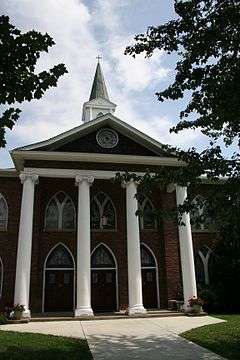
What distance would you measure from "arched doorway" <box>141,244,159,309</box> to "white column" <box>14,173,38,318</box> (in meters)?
6.90

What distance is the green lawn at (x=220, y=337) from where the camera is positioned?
35.3ft

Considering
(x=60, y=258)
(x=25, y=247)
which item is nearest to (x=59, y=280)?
(x=60, y=258)

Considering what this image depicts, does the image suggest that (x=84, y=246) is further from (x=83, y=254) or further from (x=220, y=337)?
(x=220, y=337)

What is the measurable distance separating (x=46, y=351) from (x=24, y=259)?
961 centimetres

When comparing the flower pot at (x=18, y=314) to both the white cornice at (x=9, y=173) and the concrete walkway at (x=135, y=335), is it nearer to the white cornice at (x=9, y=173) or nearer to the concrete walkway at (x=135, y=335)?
the concrete walkway at (x=135, y=335)

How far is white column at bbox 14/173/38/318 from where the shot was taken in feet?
63.7

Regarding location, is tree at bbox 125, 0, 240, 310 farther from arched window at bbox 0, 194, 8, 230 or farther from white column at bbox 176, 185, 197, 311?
arched window at bbox 0, 194, 8, 230

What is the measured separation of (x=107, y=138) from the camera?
76.6 ft

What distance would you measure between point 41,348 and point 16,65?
785 cm

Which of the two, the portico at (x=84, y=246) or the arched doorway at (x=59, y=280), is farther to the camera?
the arched doorway at (x=59, y=280)

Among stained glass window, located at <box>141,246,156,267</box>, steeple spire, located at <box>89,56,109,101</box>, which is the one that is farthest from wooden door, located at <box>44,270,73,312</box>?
steeple spire, located at <box>89,56,109,101</box>

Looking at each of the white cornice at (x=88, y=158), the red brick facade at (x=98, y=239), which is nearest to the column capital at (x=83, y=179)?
the white cornice at (x=88, y=158)

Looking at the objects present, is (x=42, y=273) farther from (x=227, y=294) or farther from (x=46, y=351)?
(x=46, y=351)

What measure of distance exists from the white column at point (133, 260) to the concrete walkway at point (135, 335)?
5.12ft
